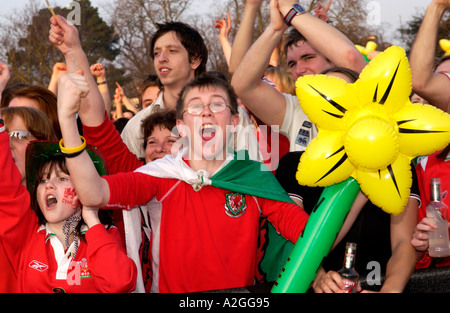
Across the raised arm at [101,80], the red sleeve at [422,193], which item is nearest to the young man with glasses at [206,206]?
the red sleeve at [422,193]

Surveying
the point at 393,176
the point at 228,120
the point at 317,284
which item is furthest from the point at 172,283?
the point at 393,176

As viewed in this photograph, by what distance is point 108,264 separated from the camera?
83.0 inches

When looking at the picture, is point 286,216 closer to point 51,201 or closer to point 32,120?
point 51,201

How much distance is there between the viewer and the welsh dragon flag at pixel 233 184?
236 cm

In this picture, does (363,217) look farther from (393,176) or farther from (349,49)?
(349,49)

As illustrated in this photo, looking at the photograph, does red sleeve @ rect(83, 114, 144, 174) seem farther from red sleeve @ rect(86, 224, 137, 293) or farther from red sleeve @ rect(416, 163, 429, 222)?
red sleeve @ rect(416, 163, 429, 222)

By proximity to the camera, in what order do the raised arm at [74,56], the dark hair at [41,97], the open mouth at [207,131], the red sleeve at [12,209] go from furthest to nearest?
the dark hair at [41,97], the raised arm at [74,56], the open mouth at [207,131], the red sleeve at [12,209]

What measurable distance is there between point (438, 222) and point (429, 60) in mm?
813

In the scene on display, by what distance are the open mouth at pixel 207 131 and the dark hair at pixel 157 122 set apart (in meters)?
0.70

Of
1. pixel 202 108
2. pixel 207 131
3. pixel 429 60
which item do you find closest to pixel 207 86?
pixel 202 108

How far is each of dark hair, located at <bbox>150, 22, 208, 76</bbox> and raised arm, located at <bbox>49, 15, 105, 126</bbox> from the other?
1007mm

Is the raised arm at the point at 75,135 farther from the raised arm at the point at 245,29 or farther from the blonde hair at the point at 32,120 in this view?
the raised arm at the point at 245,29
